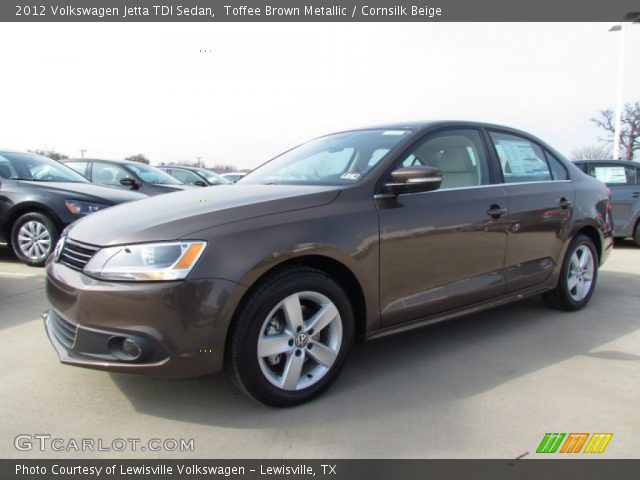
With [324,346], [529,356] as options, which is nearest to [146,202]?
[324,346]

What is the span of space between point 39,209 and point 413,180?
15.8ft

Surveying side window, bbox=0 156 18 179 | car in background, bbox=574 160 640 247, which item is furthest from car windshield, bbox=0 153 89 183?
car in background, bbox=574 160 640 247

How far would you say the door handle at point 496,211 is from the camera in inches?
130

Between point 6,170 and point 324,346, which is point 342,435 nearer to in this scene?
point 324,346

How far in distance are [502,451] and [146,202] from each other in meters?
2.37

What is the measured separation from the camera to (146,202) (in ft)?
9.60

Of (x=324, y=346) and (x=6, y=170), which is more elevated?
(x=6, y=170)

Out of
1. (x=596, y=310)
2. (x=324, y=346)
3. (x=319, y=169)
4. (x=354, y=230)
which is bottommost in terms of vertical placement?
(x=596, y=310)

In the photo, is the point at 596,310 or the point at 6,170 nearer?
the point at 596,310

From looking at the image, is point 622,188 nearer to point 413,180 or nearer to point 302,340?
point 413,180

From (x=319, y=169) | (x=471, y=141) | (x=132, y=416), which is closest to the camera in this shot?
(x=132, y=416)

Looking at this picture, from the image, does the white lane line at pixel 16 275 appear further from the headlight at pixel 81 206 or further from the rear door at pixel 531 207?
the rear door at pixel 531 207

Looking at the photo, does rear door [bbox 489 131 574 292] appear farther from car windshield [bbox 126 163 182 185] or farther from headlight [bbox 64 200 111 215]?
car windshield [bbox 126 163 182 185]

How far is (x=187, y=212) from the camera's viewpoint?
2434 millimetres
